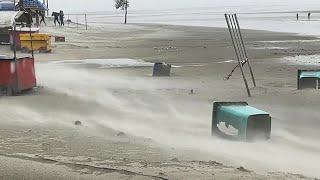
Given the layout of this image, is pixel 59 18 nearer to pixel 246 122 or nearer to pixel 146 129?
pixel 146 129

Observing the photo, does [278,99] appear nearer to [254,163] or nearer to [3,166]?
[254,163]

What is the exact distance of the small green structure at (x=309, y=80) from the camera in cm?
1283

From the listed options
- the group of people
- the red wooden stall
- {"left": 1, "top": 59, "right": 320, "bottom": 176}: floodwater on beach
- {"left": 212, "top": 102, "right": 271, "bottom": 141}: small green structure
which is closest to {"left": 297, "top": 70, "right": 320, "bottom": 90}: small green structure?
{"left": 1, "top": 59, "right": 320, "bottom": 176}: floodwater on beach

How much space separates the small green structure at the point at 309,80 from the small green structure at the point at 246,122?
16.5ft

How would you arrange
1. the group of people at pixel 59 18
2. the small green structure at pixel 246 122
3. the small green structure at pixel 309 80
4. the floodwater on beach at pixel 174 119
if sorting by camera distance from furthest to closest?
1. the group of people at pixel 59 18
2. the small green structure at pixel 309 80
3. the small green structure at pixel 246 122
4. the floodwater on beach at pixel 174 119

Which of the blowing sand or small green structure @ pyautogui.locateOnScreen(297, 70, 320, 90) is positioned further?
small green structure @ pyautogui.locateOnScreen(297, 70, 320, 90)

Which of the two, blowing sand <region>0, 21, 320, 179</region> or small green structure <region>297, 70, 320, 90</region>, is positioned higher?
small green structure <region>297, 70, 320, 90</region>

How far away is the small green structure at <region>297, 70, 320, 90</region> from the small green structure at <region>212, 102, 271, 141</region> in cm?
Answer: 502

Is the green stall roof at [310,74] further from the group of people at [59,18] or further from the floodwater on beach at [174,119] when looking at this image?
the group of people at [59,18]

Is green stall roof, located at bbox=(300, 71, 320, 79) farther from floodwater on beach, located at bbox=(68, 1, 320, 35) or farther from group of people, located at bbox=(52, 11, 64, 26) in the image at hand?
group of people, located at bbox=(52, 11, 64, 26)

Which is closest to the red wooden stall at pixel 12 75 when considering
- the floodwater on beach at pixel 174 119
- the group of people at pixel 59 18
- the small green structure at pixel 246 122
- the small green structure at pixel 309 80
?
the floodwater on beach at pixel 174 119

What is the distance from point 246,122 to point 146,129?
1778 mm

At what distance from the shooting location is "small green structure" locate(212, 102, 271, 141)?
7.80 m

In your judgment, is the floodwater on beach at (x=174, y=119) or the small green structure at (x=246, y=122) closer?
the floodwater on beach at (x=174, y=119)
